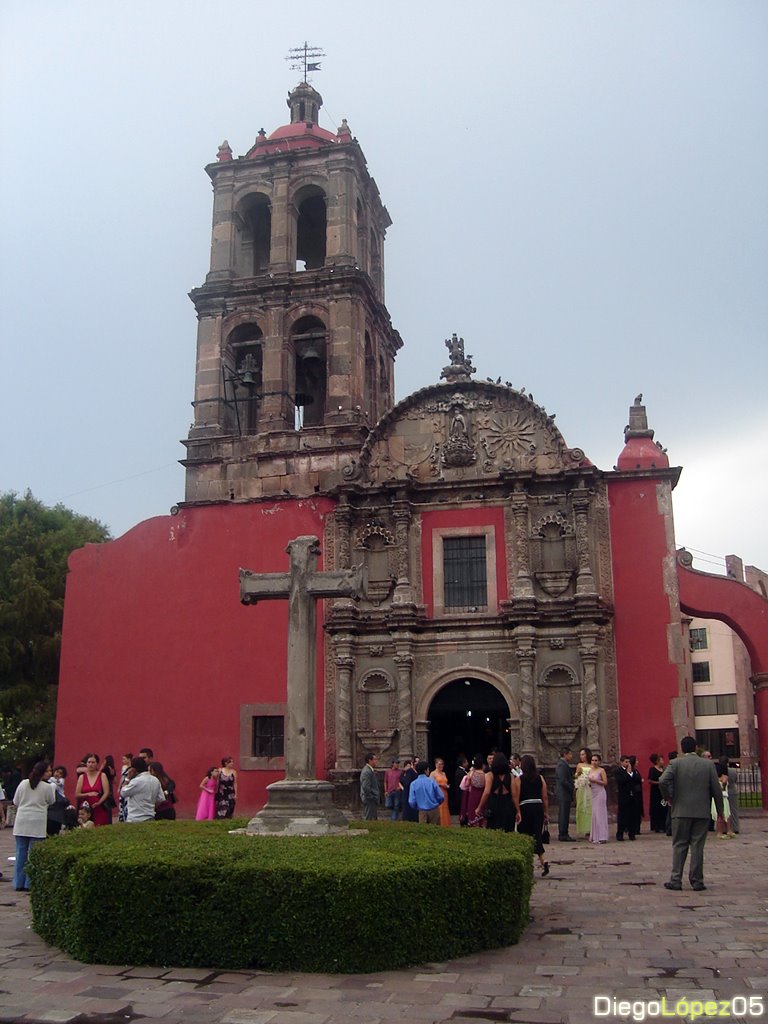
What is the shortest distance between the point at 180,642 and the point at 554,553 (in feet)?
24.9

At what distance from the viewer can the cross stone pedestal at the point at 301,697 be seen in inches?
356

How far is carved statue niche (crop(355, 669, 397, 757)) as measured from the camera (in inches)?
742

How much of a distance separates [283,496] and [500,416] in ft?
15.3

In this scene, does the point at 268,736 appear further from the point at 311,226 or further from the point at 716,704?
the point at 716,704

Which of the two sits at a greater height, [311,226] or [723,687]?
[311,226]

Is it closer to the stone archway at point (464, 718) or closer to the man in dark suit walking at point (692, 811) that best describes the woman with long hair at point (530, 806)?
the man in dark suit walking at point (692, 811)

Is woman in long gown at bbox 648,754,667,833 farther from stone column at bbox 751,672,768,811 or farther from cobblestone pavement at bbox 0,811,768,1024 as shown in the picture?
cobblestone pavement at bbox 0,811,768,1024

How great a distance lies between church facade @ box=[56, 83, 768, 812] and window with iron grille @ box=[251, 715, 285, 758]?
0.13 ft

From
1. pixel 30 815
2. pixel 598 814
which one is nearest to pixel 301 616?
pixel 30 815

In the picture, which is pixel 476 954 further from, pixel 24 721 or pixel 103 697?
pixel 24 721

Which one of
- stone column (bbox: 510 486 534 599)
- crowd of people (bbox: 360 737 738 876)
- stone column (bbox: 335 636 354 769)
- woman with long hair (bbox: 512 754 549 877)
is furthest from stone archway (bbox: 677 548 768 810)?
woman with long hair (bbox: 512 754 549 877)

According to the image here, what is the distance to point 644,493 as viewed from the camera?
1941 centimetres

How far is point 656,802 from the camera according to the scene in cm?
1684

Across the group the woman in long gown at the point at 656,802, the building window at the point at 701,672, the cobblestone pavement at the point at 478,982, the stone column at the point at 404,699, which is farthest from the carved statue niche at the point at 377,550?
the building window at the point at 701,672
